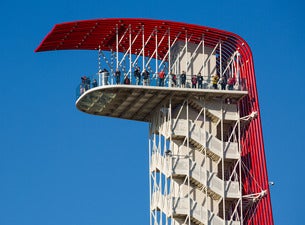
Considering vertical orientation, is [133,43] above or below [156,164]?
above

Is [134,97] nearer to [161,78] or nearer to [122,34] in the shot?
[161,78]

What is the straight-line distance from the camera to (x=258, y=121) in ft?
474

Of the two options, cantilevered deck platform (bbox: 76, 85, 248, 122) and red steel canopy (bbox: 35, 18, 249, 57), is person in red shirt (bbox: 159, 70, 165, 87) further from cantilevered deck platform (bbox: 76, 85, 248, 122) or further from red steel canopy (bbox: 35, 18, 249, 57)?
red steel canopy (bbox: 35, 18, 249, 57)

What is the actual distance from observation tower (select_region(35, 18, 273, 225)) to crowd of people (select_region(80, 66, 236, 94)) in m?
0.09

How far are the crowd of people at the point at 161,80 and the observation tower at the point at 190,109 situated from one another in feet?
0.29

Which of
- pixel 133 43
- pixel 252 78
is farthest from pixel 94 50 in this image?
pixel 252 78

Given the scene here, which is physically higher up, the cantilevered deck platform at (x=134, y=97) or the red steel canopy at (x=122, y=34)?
the red steel canopy at (x=122, y=34)

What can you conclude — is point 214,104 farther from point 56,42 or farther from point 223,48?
point 56,42

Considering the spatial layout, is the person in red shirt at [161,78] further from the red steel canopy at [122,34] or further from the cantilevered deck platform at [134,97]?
the red steel canopy at [122,34]

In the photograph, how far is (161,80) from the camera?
463 feet

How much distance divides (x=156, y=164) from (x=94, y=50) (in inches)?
492

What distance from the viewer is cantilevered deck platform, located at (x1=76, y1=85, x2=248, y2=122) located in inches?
5522

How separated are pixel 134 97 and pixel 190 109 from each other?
558cm

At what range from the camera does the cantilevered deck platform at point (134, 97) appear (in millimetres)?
140250
